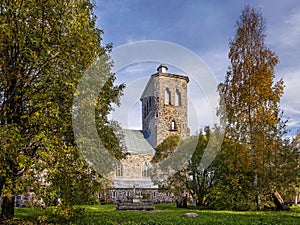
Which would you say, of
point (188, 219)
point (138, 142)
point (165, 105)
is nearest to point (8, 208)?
point (188, 219)

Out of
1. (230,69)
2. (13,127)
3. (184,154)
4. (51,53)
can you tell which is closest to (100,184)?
(13,127)

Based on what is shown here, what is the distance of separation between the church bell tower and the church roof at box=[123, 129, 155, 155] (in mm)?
1070

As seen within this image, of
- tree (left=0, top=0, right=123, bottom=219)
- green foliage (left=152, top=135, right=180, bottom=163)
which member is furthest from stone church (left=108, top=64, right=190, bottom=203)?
tree (left=0, top=0, right=123, bottom=219)

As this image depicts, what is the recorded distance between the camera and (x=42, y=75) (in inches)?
467

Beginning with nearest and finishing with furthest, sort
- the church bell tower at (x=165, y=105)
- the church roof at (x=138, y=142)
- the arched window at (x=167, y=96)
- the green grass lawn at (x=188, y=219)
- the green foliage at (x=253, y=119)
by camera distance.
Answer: the green grass lawn at (x=188, y=219)
the green foliage at (x=253, y=119)
the church roof at (x=138, y=142)
the church bell tower at (x=165, y=105)
the arched window at (x=167, y=96)

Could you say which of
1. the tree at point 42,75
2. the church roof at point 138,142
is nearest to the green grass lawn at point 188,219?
the tree at point 42,75

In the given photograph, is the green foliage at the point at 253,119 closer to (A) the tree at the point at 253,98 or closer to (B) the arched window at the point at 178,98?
(A) the tree at the point at 253,98

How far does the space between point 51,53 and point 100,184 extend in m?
5.87

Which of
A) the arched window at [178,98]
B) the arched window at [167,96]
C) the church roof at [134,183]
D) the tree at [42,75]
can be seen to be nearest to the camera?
the tree at [42,75]

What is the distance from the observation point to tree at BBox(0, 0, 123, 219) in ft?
36.0

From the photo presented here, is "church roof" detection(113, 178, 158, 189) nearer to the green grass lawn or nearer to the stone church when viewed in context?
the stone church

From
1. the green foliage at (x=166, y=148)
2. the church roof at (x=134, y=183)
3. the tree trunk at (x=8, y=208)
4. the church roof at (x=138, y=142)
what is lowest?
the tree trunk at (x=8, y=208)

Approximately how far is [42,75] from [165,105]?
38.2 meters

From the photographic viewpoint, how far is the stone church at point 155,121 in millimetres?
43469
